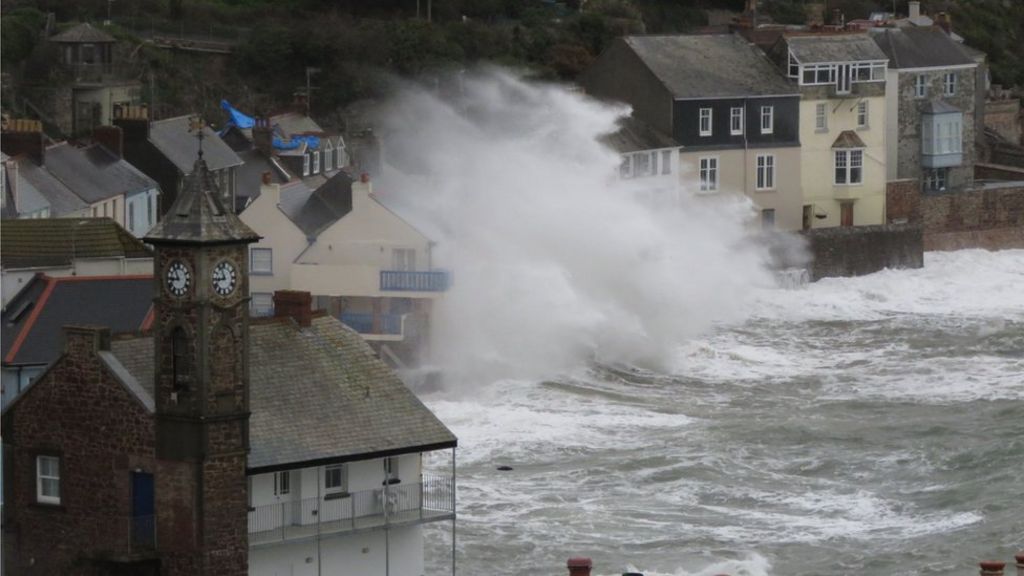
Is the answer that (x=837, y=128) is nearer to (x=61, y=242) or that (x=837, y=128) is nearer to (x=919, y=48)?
(x=919, y=48)

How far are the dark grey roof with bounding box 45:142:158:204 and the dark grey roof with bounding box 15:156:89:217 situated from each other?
315 millimetres

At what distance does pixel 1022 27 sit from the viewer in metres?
107

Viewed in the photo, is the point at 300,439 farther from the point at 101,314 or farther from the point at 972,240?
the point at 972,240

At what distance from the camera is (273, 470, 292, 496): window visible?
103 feet

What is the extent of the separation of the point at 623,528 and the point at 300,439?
32.8 ft

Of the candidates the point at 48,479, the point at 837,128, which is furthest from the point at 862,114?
the point at 48,479

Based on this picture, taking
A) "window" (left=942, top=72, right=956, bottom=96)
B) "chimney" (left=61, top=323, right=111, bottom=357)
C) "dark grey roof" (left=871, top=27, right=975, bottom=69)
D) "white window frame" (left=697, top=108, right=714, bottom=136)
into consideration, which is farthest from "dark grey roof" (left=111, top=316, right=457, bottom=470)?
"window" (left=942, top=72, right=956, bottom=96)

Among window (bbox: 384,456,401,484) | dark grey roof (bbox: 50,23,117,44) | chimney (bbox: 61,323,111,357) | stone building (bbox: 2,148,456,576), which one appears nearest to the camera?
stone building (bbox: 2,148,456,576)

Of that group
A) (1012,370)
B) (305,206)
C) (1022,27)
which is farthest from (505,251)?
(1022,27)

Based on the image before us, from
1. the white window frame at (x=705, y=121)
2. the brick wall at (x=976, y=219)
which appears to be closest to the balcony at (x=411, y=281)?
the white window frame at (x=705, y=121)

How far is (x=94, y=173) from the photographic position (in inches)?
2287

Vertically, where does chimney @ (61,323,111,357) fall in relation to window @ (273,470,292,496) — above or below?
above

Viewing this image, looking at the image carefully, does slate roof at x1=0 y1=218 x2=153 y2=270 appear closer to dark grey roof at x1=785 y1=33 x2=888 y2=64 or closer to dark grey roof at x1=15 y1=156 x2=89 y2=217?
dark grey roof at x1=15 y1=156 x2=89 y2=217

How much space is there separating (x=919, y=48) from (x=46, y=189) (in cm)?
3304
